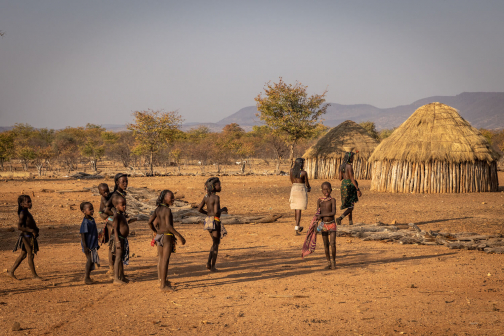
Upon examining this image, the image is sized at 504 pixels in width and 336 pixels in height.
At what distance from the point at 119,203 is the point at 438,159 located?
1512 cm

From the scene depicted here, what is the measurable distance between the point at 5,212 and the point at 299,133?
21.2 meters

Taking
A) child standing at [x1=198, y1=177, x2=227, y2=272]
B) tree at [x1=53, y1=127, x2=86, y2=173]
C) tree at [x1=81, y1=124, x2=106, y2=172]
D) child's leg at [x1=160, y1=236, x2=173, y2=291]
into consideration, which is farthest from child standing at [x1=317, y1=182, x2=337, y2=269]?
tree at [x1=53, y1=127, x2=86, y2=173]

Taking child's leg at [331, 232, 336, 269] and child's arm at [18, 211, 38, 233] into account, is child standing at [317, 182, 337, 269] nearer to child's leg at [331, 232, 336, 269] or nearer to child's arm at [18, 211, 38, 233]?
child's leg at [331, 232, 336, 269]

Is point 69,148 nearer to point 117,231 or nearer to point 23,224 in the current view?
point 23,224

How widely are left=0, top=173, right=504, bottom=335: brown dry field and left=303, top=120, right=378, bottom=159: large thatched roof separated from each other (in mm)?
16530

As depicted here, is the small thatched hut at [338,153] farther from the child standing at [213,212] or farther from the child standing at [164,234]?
the child standing at [164,234]

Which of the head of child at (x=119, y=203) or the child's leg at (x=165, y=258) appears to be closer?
the child's leg at (x=165, y=258)

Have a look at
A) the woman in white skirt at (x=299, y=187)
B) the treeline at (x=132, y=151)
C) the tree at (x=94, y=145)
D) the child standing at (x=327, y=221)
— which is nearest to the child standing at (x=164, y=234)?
the child standing at (x=327, y=221)

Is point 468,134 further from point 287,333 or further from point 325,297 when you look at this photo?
point 287,333

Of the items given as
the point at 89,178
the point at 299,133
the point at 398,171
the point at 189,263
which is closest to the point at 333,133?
the point at 299,133

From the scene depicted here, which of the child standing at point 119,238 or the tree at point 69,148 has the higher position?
the tree at point 69,148

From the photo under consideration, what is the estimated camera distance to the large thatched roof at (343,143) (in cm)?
2595

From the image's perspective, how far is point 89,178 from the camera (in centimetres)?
2745

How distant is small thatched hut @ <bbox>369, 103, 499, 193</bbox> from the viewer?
17609 millimetres
